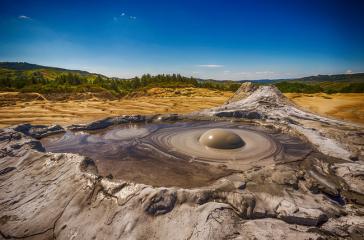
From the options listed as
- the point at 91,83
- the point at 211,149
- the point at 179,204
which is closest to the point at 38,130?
the point at 211,149

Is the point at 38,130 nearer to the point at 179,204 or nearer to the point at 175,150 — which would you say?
the point at 175,150

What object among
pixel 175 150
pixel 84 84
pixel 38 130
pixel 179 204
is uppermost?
pixel 84 84

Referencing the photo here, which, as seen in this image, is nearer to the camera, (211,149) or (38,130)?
(211,149)

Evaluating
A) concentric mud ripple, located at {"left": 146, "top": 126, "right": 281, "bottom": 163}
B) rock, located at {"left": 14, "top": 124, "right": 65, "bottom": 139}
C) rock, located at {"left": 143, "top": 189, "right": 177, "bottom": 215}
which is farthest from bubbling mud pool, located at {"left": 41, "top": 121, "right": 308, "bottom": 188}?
rock, located at {"left": 143, "top": 189, "right": 177, "bottom": 215}

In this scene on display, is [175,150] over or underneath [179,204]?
underneath

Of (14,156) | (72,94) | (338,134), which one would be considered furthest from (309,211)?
(72,94)

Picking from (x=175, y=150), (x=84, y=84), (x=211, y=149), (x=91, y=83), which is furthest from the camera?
(x=91, y=83)
